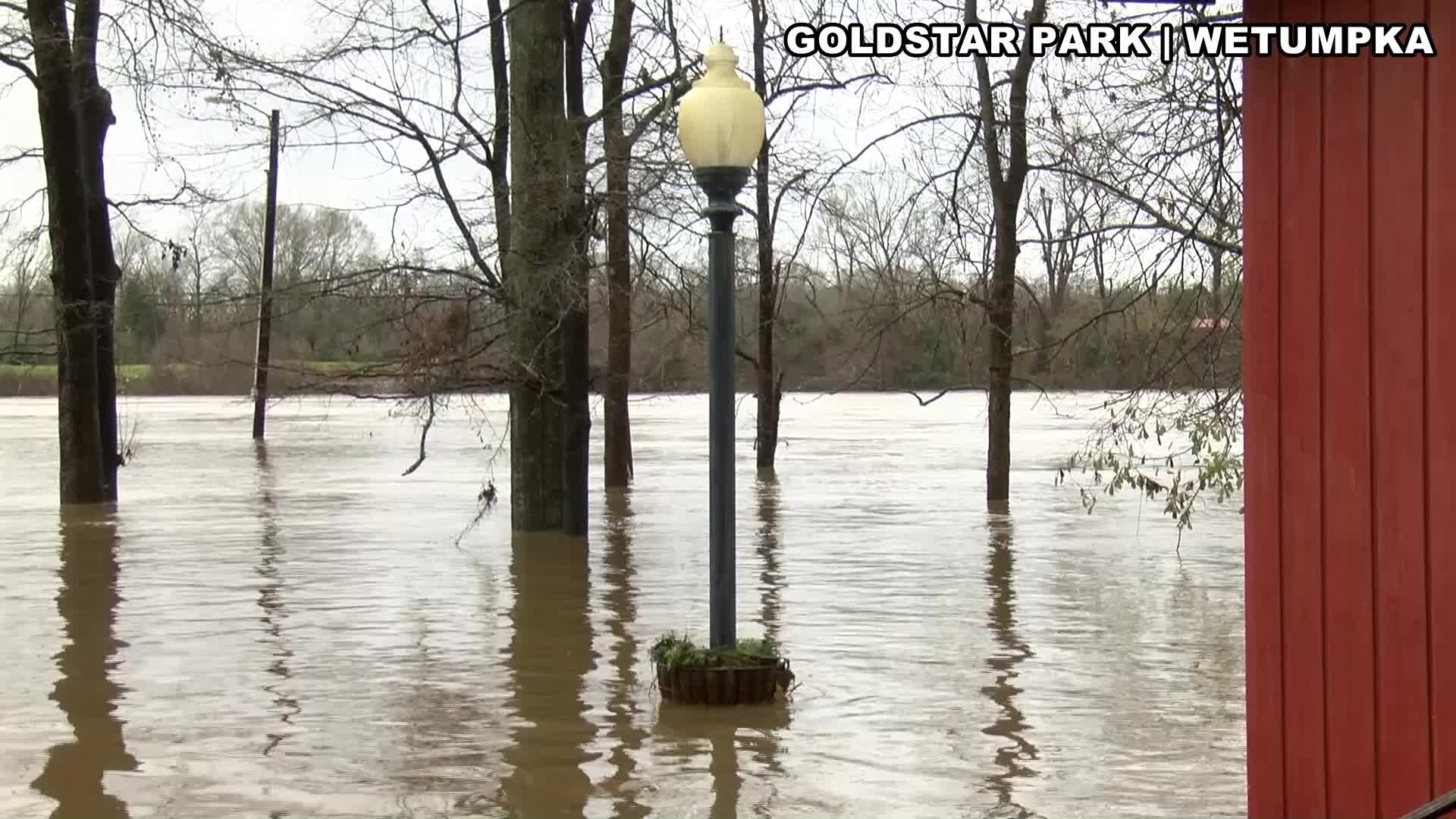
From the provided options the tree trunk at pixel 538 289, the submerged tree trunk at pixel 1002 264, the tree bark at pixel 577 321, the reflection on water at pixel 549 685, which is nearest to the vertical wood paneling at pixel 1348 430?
the reflection on water at pixel 549 685

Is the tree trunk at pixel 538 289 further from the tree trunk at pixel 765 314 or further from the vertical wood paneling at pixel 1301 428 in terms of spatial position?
the vertical wood paneling at pixel 1301 428

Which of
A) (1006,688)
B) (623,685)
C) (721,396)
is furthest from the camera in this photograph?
(623,685)

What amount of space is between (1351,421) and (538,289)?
1448 centimetres

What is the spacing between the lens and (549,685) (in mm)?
10398

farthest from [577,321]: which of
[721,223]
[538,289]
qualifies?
[721,223]

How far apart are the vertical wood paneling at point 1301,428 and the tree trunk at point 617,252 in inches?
492

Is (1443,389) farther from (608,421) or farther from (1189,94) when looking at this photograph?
(608,421)

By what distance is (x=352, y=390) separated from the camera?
1844cm

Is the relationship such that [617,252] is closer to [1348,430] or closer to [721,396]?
[721,396]

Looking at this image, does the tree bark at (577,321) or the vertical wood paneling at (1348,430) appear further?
the tree bark at (577,321)

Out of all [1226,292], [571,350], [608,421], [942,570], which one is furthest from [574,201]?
[608,421]

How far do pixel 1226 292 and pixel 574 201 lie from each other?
22.5 feet

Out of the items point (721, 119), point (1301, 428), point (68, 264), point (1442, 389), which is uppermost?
point (68, 264)

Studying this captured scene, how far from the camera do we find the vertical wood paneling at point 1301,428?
5051mm
